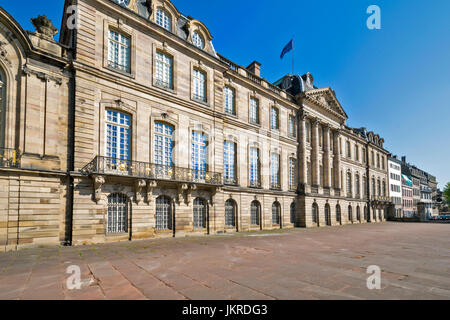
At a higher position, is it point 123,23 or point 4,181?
point 123,23

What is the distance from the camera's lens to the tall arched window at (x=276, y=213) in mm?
24031

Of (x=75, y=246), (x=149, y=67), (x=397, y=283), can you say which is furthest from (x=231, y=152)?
(x=397, y=283)

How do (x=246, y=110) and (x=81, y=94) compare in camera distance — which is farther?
(x=246, y=110)

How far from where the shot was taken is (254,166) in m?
23.1

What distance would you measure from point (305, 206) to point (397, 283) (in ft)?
69.1

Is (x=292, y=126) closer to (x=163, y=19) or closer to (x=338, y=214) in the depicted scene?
(x=338, y=214)

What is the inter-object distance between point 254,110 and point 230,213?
9706 mm

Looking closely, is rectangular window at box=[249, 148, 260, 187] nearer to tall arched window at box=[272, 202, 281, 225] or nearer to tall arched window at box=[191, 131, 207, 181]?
tall arched window at box=[272, 202, 281, 225]

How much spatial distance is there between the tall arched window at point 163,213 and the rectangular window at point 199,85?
7.79 meters

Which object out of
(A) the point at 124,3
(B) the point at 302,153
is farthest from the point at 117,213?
(B) the point at 302,153

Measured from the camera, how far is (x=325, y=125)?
105 ft

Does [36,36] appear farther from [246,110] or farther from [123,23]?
[246,110]

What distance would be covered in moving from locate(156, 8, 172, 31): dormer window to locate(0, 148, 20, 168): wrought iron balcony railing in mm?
11388
